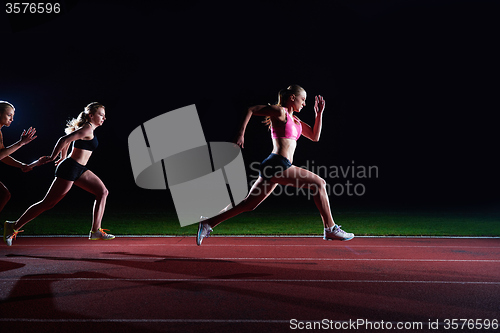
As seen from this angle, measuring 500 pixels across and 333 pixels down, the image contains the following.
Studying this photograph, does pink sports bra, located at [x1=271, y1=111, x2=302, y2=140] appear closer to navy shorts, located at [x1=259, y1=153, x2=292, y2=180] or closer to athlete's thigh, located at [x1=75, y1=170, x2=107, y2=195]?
navy shorts, located at [x1=259, y1=153, x2=292, y2=180]

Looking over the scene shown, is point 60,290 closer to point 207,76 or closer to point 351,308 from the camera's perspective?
point 351,308

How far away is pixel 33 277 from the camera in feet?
16.1

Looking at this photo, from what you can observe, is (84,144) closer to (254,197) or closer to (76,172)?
(76,172)

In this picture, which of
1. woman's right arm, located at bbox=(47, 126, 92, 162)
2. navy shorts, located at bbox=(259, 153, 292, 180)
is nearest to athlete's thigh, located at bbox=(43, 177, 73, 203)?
woman's right arm, located at bbox=(47, 126, 92, 162)

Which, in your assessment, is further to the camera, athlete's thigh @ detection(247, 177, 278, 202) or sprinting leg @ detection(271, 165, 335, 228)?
athlete's thigh @ detection(247, 177, 278, 202)

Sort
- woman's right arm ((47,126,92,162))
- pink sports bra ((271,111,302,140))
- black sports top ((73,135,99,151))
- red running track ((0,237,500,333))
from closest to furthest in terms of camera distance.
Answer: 1. red running track ((0,237,500,333))
2. pink sports bra ((271,111,302,140))
3. woman's right arm ((47,126,92,162))
4. black sports top ((73,135,99,151))

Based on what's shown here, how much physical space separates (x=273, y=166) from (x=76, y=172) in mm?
3019

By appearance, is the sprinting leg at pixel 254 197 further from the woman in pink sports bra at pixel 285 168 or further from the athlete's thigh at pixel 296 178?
the athlete's thigh at pixel 296 178

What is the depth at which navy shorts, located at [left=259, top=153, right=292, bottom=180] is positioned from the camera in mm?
5328

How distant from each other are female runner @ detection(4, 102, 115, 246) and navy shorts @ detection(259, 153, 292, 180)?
2.58m

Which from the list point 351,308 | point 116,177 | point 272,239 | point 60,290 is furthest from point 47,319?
point 116,177

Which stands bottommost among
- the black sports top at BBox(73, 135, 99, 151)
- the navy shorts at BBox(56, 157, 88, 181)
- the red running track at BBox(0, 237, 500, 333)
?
the red running track at BBox(0, 237, 500, 333)

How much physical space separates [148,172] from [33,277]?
1793 centimetres

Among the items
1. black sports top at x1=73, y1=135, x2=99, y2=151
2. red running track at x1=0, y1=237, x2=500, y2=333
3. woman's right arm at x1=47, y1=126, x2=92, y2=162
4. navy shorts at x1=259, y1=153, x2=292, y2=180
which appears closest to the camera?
red running track at x1=0, y1=237, x2=500, y2=333
